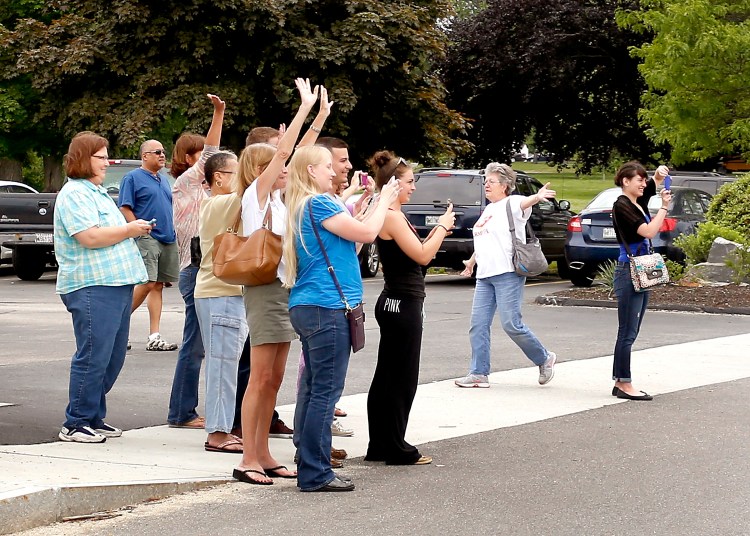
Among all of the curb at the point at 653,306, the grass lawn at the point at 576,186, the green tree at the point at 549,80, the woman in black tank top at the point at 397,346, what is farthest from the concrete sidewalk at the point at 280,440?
the grass lawn at the point at 576,186

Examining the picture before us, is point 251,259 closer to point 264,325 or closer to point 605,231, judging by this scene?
point 264,325

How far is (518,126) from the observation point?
3794 cm

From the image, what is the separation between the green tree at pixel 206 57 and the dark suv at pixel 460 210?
748 centimetres

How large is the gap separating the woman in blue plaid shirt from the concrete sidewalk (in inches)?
11.0

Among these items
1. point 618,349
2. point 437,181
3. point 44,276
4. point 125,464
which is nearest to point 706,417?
point 618,349

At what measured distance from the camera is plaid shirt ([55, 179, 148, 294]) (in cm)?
782

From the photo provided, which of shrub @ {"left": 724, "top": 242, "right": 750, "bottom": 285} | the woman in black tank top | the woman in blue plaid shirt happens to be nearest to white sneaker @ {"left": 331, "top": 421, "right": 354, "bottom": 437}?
the woman in black tank top

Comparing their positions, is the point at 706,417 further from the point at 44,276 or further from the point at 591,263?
the point at 44,276

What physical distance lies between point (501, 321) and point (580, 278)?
11.0 m

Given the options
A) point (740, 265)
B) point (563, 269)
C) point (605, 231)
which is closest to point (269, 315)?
point (740, 265)

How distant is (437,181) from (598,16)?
49.1ft

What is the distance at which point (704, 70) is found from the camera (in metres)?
23.9

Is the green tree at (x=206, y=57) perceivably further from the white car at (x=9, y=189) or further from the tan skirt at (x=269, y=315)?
the tan skirt at (x=269, y=315)

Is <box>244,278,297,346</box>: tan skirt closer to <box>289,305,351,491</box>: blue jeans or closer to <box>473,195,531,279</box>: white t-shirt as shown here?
<box>289,305,351,491</box>: blue jeans
